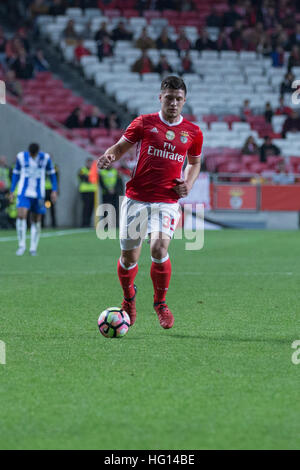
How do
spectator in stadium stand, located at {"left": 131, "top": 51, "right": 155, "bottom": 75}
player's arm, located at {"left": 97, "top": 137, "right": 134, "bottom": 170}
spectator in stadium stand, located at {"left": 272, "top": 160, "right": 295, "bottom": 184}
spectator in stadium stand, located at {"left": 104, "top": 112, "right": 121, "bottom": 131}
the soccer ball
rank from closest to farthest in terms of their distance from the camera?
the soccer ball
player's arm, located at {"left": 97, "top": 137, "right": 134, "bottom": 170}
spectator in stadium stand, located at {"left": 272, "top": 160, "right": 295, "bottom": 184}
spectator in stadium stand, located at {"left": 104, "top": 112, "right": 121, "bottom": 131}
spectator in stadium stand, located at {"left": 131, "top": 51, "right": 155, "bottom": 75}

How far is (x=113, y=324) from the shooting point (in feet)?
21.2

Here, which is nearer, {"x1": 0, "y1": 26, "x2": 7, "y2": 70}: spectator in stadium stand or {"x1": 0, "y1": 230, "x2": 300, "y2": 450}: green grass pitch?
{"x1": 0, "y1": 230, "x2": 300, "y2": 450}: green grass pitch

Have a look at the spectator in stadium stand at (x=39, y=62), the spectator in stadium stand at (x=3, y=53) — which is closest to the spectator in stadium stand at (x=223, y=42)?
the spectator in stadium stand at (x=39, y=62)

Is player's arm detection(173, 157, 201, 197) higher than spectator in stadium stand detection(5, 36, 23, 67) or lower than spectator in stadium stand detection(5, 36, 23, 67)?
lower

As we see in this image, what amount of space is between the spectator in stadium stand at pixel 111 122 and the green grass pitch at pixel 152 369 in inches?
626

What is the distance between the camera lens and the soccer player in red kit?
688 centimetres

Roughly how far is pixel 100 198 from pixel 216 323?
18.2m

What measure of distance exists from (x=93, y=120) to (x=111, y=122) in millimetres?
622

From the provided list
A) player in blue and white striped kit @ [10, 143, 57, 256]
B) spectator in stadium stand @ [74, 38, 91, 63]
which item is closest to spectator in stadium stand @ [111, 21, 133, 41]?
spectator in stadium stand @ [74, 38, 91, 63]

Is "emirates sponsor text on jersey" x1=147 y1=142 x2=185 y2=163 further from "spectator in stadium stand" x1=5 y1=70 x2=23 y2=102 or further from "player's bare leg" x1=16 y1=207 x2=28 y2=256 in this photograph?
"spectator in stadium stand" x1=5 y1=70 x2=23 y2=102

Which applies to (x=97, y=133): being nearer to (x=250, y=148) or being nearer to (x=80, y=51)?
(x=80, y=51)

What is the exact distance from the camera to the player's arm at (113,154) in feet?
21.6

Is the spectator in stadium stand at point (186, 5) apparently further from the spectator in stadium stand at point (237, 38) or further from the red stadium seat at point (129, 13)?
the spectator in stadium stand at point (237, 38)

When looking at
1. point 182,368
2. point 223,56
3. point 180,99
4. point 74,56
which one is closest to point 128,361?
point 182,368
